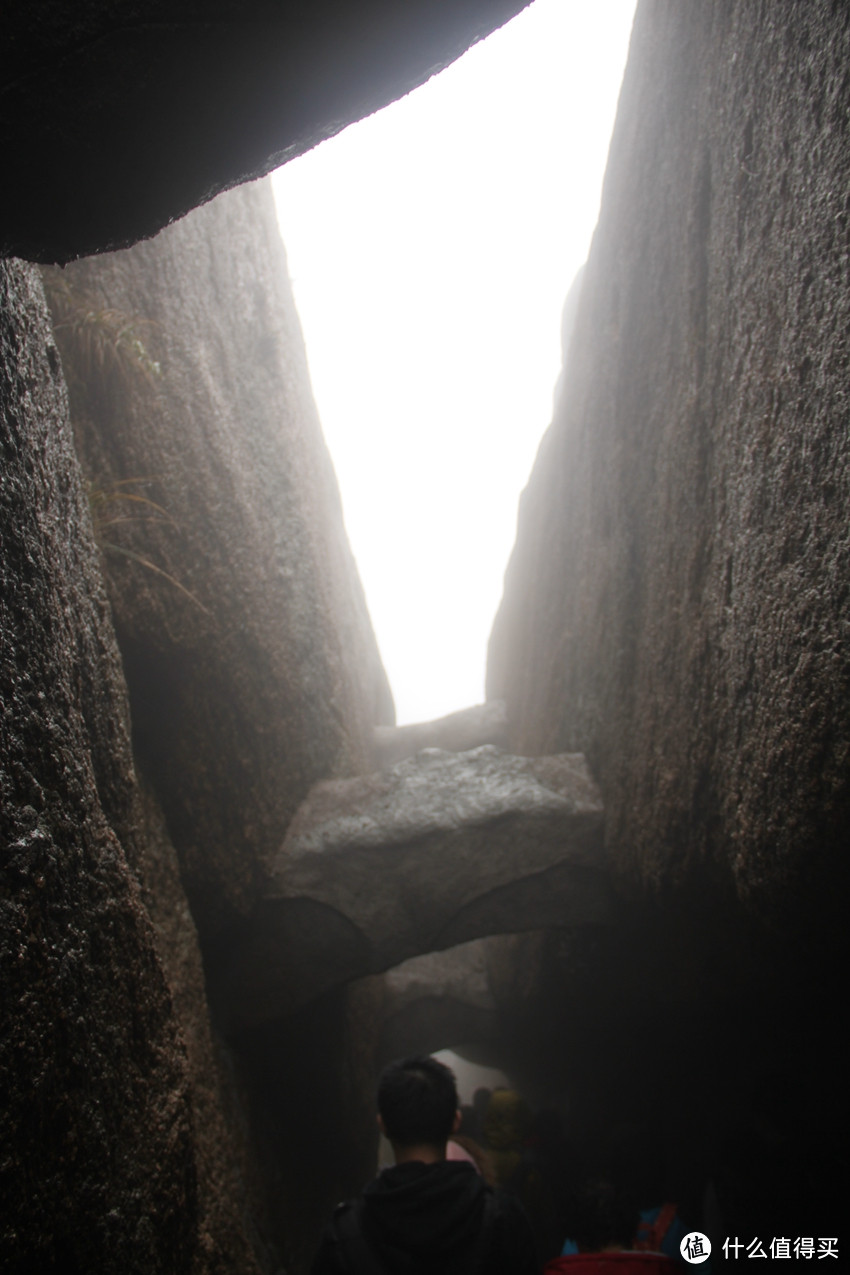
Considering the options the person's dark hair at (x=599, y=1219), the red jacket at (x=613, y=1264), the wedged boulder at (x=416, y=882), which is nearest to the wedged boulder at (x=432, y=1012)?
the wedged boulder at (x=416, y=882)

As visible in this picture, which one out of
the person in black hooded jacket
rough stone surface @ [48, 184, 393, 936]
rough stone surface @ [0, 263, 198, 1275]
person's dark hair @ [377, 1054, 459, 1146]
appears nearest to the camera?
rough stone surface @ [0, 263, 198, 1275]

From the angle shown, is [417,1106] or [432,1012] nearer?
[417,1106]

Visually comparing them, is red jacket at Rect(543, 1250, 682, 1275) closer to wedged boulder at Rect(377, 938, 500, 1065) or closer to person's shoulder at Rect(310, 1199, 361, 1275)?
person's shoulder at Rect(310, 1199, 361, 1275)

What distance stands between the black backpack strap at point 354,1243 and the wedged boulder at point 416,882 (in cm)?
182

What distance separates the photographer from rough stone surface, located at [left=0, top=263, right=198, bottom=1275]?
1.04m

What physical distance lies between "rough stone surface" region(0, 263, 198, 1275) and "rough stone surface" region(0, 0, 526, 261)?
51cm

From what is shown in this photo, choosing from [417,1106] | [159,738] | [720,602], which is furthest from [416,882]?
[720,602]

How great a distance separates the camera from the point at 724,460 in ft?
7.37

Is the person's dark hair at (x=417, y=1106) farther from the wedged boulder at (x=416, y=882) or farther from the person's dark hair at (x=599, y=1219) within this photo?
the wedged boulder at (x=416, y=882)

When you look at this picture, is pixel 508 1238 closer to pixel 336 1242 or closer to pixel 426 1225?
pixel 426 1225

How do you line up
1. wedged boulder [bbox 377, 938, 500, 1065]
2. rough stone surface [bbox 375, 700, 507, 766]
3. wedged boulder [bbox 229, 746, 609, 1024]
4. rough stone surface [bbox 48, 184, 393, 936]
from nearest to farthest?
rough stone surface [bbox 48, 184, 393, 936]
wedged boulder [bbox 229, 746, 609, 1024]
wedged boulder [bbox 377, 938, 500, 1065]
rough stone surface [bbox 375, 700, 507, 766]

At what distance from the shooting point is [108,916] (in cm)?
137

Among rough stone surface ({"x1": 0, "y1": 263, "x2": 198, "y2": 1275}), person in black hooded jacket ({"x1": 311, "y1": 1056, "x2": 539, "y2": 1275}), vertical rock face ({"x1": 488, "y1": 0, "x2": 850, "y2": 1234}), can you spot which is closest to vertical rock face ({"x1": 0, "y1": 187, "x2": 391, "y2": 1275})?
rough stone surface ({"x1": 0, "y1": 263, "x2": 198, "y2": 1275})

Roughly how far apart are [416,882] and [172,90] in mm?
3404
